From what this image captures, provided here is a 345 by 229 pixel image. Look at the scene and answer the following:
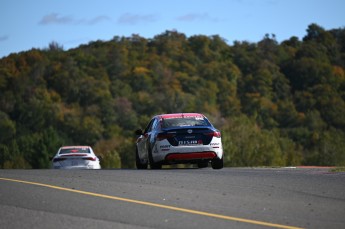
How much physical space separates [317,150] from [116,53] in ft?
174

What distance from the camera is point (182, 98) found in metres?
163

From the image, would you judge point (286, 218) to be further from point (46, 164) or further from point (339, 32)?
point (339, 32)

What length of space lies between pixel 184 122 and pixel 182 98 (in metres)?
137

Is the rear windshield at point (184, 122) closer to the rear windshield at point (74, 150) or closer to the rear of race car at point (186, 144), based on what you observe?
the rear of race car at point (186, 144)

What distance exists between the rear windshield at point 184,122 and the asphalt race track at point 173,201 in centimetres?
546

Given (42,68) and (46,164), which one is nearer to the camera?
(46,164)

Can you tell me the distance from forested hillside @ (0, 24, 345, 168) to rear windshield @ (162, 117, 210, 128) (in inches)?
3857

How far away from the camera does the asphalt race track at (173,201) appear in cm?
1298

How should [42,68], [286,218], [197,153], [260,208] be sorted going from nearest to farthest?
[286,218]
[260,208]
[197,153]
[42,68]

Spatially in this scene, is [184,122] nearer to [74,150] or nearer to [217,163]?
[217,163]

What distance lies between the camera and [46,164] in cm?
13862

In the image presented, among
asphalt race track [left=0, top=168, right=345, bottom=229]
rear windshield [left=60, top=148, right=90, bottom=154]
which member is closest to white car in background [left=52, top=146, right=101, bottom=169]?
rear windshield [left=60, top=148, right=90, bottom=154]

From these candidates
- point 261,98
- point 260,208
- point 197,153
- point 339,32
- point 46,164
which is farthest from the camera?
point 339,32

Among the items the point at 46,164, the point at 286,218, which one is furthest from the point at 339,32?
the point at 286,218
